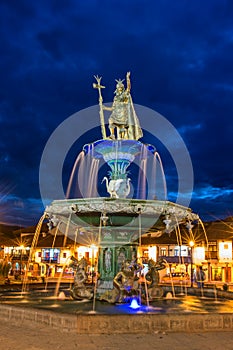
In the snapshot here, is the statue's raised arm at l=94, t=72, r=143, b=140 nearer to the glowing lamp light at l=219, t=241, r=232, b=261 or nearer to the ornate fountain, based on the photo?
the ornate fountain

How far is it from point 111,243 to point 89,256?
39.2 m

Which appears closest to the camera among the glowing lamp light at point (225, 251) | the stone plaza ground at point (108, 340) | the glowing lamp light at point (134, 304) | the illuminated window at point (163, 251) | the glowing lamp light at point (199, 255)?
the stone plaza ground at point (108, 340)

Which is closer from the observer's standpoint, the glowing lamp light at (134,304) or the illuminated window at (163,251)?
the glowing lamp light at (134,304)

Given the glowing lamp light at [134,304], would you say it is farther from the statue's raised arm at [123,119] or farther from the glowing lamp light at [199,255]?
the glowing lamp light at [199,255]

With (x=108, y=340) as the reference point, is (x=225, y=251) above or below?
above

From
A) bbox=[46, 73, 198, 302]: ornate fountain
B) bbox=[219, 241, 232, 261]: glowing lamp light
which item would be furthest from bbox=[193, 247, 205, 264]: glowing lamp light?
bbox=[46, 73, 198, 302]: ornate fountain

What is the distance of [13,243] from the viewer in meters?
52.8

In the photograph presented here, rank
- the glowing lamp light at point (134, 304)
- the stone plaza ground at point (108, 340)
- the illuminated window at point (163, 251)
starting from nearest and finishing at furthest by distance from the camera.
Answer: the stone plaza ground at point (108, 340), the glowing lamp light at point (134, 304), the illuminated window at point (163, 251)

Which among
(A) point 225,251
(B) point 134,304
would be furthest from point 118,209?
(A) point 225,251

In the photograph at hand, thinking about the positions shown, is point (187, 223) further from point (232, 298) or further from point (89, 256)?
point (89, 256)

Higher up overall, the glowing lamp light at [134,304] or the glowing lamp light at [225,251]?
the glowing lamp light at [225,251]

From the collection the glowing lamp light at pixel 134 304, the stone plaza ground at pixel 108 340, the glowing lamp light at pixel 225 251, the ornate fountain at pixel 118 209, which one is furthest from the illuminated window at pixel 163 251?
the stone plaza ground at pixel 108 340

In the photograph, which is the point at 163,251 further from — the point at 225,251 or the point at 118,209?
the point at 118,209

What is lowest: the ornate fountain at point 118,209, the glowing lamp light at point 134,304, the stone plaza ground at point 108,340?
the stone plaza ground at point 108,340
